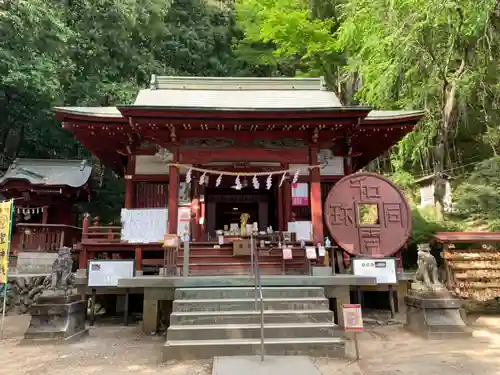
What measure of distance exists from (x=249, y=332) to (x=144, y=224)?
200 inches

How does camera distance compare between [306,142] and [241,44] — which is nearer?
[306,142]

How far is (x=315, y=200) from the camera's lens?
29.6ft

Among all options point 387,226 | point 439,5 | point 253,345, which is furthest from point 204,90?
point 253,345

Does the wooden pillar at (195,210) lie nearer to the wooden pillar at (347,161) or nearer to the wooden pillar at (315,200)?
the wooden pillar at (315,200)

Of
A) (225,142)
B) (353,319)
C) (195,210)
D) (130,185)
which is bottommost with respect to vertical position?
(353,319)

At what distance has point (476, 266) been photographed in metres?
8.74

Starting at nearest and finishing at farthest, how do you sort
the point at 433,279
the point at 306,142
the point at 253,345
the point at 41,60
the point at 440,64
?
1. the point at 253,345
2. the point at 433,279
3. the point at 306,142
4. the point at 440,64
5. the point at 41,60

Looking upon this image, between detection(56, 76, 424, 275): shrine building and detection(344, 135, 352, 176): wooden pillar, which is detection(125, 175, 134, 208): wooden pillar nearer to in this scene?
detection(56, 76, 424, 275): shrine building

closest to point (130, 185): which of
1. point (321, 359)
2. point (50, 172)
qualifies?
point (321, 359)

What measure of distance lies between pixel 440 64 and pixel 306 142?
7084 millimetres

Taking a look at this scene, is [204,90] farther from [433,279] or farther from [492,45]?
[492,45]

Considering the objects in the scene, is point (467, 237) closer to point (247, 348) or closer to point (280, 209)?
point (280, 209)

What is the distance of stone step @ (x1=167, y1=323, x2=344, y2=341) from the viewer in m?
5.77

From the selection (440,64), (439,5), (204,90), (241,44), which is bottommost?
(204,90)
